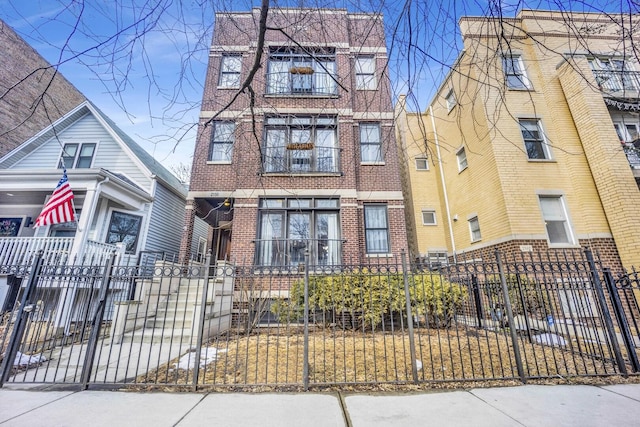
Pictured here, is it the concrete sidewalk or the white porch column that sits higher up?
the white porch column

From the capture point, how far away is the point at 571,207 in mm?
9469

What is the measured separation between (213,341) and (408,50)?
6.92 meters

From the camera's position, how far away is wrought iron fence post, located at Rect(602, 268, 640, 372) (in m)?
3.98

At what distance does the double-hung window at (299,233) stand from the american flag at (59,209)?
585 centimetres

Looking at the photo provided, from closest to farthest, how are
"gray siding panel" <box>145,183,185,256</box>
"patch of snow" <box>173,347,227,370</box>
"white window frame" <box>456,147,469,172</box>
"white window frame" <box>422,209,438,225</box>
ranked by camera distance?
"patch of snow" <box>173,347,227,370</box> < "gray siding panel" <box>145,183,185,256</box> < "white window frame" <box>456,147,469,172</box> < "white window frame" <box>422,209,438,225</box>

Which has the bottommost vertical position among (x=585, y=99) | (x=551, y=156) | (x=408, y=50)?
(x=408, y=50)

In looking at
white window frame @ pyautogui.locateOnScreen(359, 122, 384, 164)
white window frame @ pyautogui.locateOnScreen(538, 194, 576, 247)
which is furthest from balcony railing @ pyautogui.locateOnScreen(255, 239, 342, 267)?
white window frame @ pyautogui.locateOnScreen(538, 194, 576, 247)

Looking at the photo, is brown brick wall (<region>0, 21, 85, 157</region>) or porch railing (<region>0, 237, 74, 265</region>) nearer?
porch railing (<region>0, 237, 74, 265</region>)

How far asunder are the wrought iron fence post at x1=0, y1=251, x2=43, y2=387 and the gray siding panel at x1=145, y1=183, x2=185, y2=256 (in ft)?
23.5

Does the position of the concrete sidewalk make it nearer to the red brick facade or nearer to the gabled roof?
the red brick facade

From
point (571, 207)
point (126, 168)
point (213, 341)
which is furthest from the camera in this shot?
point (126, 168)

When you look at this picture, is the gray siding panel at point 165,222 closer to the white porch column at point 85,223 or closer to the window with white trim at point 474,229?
the white porch column at point 85,223

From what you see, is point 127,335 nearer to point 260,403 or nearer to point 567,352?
point 260,403

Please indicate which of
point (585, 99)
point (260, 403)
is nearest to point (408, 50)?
point (260, 403)
